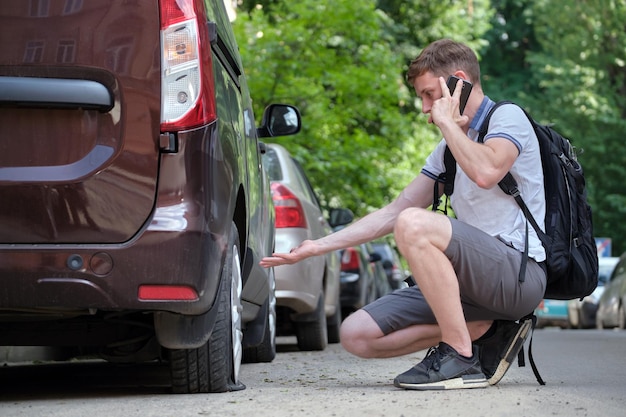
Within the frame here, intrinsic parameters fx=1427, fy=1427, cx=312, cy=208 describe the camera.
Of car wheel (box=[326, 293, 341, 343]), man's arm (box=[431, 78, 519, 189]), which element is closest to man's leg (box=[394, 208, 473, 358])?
man's arm (box=[431, 78, 519, 189])

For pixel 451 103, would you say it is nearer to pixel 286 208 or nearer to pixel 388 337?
pixel 388 337

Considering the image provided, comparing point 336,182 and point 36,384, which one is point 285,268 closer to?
point 36,384

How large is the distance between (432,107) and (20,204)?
1796 millimetres

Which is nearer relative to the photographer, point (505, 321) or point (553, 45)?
point (505, 321)

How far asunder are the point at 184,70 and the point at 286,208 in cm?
503

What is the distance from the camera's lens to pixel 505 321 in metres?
6.13

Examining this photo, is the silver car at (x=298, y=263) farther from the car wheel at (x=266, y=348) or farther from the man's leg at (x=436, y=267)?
the man's leg at (x=436, y=267)

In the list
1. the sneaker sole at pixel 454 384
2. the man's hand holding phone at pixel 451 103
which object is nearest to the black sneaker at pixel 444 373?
the sneaker sole at pixel 454 384

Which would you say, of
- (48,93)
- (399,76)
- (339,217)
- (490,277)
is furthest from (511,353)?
(399,76)

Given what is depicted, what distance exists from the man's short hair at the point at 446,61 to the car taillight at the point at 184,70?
3.84ft

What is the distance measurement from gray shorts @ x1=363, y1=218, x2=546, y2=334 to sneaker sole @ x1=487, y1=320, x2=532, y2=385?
0.10 metres

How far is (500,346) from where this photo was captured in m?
6.12

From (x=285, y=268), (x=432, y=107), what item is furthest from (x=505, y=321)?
(x=285, y=268)

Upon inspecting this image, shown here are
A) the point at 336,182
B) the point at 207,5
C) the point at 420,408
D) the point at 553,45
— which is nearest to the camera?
the point at 420,408
